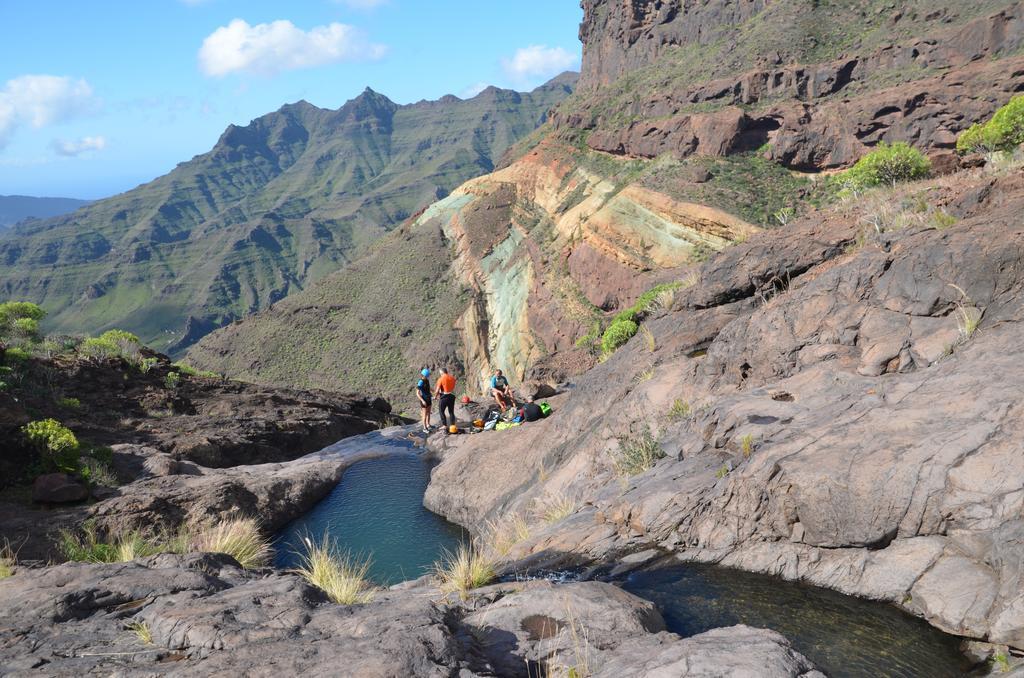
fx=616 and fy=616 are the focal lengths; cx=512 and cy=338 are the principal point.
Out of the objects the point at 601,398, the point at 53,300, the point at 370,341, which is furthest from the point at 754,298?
the point at 53,300

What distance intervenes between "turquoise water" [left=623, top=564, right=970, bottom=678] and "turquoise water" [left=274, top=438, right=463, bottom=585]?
7.03 metres

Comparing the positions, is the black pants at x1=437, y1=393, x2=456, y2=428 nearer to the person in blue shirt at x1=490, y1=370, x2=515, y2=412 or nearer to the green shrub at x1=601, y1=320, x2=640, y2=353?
the person in blue shirt at x1=490, y1=370, x2=515, y2=412

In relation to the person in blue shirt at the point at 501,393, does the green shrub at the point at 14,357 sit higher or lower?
higher

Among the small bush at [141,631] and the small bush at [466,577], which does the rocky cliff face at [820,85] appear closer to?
the small bush at [466,577]

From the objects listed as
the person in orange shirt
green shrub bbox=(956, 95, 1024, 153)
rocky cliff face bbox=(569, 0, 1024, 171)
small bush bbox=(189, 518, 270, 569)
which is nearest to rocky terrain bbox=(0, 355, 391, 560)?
small bush bbox=(189, 518, 270, 569)

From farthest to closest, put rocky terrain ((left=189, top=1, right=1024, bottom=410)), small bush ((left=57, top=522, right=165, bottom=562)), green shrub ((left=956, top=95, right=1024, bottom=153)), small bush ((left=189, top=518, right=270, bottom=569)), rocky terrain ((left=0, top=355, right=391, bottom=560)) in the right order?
rocky terrain ((left=189, top=1, right=1024, bottom=410)) → green shrub ((left=956, top=95, right=1024, bottom=153)) → rocky terrain ((left=0, top=355, right=391, bottom=560)) → small bush ((left=189, top=518, right=270, bottom=569)) → small bush ((left=57, top=522, right=165, bottom=562))

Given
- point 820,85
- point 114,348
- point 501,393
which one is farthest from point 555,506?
point 820,85

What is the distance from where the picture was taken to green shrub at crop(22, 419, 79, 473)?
45.6 ft

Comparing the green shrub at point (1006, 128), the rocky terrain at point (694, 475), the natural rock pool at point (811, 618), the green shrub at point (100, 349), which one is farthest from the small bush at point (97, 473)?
the green shrub at point (1006, 128)

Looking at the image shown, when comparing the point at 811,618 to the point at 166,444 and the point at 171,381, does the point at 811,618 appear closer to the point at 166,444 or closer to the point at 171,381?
the point at 166,444

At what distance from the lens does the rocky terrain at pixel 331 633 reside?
4.12 metres

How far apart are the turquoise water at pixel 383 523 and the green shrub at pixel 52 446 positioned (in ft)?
16.5

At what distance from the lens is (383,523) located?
15328 mm

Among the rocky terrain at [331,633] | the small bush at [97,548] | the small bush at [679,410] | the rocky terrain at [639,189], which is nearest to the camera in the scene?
the rocky terrain at [331,633]
